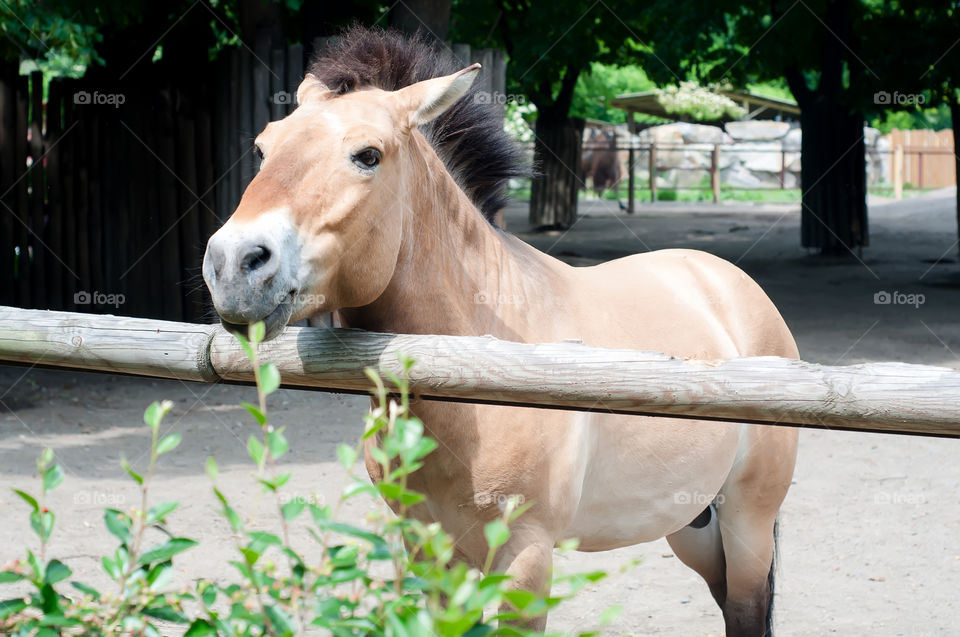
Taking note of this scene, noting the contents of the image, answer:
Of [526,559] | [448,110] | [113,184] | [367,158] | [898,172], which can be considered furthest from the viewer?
[898,172]

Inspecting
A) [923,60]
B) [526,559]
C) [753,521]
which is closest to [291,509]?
[526,559]

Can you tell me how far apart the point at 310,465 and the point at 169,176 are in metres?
3.78

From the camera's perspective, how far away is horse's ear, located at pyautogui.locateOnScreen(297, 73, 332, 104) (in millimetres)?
2777

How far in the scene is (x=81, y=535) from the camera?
16.8 ft

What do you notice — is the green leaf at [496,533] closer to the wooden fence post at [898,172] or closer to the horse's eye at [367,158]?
the horse's eye at [367,158]

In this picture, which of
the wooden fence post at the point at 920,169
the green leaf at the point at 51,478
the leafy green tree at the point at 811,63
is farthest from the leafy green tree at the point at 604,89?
the green leaf at the point at 51,478

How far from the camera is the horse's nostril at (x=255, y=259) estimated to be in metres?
2.15

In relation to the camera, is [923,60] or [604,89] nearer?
[923,60]

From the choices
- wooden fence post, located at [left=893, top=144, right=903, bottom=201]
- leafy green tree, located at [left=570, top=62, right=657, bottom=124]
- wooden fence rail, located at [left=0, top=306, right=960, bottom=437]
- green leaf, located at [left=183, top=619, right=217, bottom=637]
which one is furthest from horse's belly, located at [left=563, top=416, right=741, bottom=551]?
wooden fence post, located at [left=893, top=144, right=903, bottom=201]

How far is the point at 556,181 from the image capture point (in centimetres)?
2084

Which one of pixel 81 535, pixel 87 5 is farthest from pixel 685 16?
pixel 81 535

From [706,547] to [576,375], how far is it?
76.2 inches

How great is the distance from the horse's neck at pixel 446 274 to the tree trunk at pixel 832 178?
13.6m

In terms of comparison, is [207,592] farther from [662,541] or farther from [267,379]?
[662,541]
